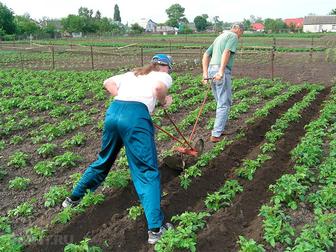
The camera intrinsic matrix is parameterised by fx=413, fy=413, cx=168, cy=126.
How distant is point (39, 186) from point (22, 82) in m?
9.49

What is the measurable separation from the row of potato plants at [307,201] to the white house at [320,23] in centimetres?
9920

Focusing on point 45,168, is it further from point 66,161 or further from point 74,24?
point 74,24

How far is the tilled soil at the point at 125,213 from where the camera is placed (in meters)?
4.15

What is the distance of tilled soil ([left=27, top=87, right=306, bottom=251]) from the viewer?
4.15 metres

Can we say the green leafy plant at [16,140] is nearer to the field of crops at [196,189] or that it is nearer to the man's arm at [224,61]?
the field of crops at [196,189]

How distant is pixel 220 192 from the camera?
16.4 ft

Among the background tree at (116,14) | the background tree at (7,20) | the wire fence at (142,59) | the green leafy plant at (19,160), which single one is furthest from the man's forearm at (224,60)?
the background tree at (116,14)

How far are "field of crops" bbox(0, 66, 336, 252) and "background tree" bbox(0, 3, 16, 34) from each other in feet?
187

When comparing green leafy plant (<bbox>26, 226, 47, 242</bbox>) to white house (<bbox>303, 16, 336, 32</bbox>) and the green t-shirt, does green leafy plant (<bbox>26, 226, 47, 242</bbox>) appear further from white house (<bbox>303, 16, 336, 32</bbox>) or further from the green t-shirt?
white house (<bbox>303, 16, 336, 32</bbox>)

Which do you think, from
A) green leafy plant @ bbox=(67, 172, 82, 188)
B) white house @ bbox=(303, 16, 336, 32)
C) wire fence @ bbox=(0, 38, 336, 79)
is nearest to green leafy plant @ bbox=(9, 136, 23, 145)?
green leafy plant @ bbox=(67, 172, 82, 188)

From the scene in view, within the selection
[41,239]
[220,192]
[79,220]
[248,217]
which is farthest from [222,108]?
[41,239]

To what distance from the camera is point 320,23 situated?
9869 centimetres

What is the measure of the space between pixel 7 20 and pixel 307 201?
64.3m

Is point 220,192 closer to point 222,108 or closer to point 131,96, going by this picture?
point 131,96
